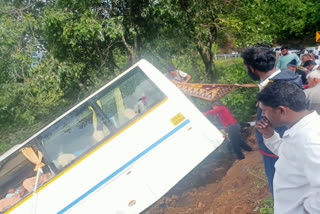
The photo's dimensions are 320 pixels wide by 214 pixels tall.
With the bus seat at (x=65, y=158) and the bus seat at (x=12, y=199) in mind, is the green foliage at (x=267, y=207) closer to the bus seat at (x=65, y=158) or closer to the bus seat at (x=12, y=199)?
the bus seat at (x=65, y=158)

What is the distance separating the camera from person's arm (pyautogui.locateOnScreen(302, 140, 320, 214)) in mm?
1284

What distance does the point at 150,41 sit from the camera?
725cm

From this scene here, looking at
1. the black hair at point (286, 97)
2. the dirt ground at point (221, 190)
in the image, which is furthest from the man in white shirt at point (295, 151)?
the dirt ground at point (221, 190)

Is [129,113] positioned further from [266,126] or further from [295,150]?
[295,150]

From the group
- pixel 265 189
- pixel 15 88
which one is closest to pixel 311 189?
pixel 265 189

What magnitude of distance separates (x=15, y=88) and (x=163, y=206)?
4095mm

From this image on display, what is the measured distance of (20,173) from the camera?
3.50 metres

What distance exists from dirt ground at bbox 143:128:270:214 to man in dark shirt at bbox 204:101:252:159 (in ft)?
0.78

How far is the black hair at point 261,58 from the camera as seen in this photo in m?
2.38

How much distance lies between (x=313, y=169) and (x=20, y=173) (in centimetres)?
354

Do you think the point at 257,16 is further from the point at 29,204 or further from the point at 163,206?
the point at 29,204

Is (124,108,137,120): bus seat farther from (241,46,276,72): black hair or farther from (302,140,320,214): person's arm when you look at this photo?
(302,140,320,214): person's arm

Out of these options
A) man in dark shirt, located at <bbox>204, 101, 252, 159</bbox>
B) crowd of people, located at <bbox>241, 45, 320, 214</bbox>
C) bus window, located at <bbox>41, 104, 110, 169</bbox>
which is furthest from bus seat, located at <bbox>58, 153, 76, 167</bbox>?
man in dark shirt, located at <bbox>204, 101, 252, 159</bbox>

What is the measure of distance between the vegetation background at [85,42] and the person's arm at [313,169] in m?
4.82
